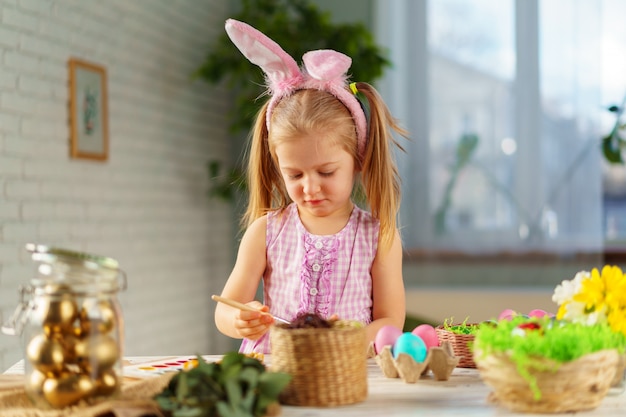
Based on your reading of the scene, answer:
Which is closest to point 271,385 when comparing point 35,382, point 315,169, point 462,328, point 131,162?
point 35,382

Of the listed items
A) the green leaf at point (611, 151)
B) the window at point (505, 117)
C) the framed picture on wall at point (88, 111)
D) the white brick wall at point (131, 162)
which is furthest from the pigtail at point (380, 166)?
the window at point (505, 117)

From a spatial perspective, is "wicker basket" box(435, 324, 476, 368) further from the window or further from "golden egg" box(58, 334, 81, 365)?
the window

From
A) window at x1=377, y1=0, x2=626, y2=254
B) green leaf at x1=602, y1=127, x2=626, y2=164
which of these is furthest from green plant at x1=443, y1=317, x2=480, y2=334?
window at x1=377, y1=0, x2=626, y2=254

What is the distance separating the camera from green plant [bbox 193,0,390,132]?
14.6 feet

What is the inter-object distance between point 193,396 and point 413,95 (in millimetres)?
4104

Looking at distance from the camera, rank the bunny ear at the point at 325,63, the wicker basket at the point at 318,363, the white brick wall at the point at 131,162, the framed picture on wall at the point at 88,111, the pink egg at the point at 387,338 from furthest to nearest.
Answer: the framed picture on wall at the point at 88,111 → the white brick wall at the point at 131,162 → the bunny ear at the point at 325,63 → the pink egg at the point at 387,338 → the wicker basket at the point at 318,363

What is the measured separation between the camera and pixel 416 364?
4.25 ft

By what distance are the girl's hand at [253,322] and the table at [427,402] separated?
214 mm

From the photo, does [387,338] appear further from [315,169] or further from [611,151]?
[611,151]

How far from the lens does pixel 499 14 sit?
486 cm

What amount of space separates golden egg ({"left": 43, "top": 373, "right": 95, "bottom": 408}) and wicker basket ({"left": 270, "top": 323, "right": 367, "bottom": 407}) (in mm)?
255

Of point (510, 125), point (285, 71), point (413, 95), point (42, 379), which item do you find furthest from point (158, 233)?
point (42, 379)

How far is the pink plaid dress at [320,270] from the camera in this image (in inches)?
73.6

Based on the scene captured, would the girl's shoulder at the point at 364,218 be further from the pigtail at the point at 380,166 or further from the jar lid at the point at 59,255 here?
the jar lid at the point at 59,255
